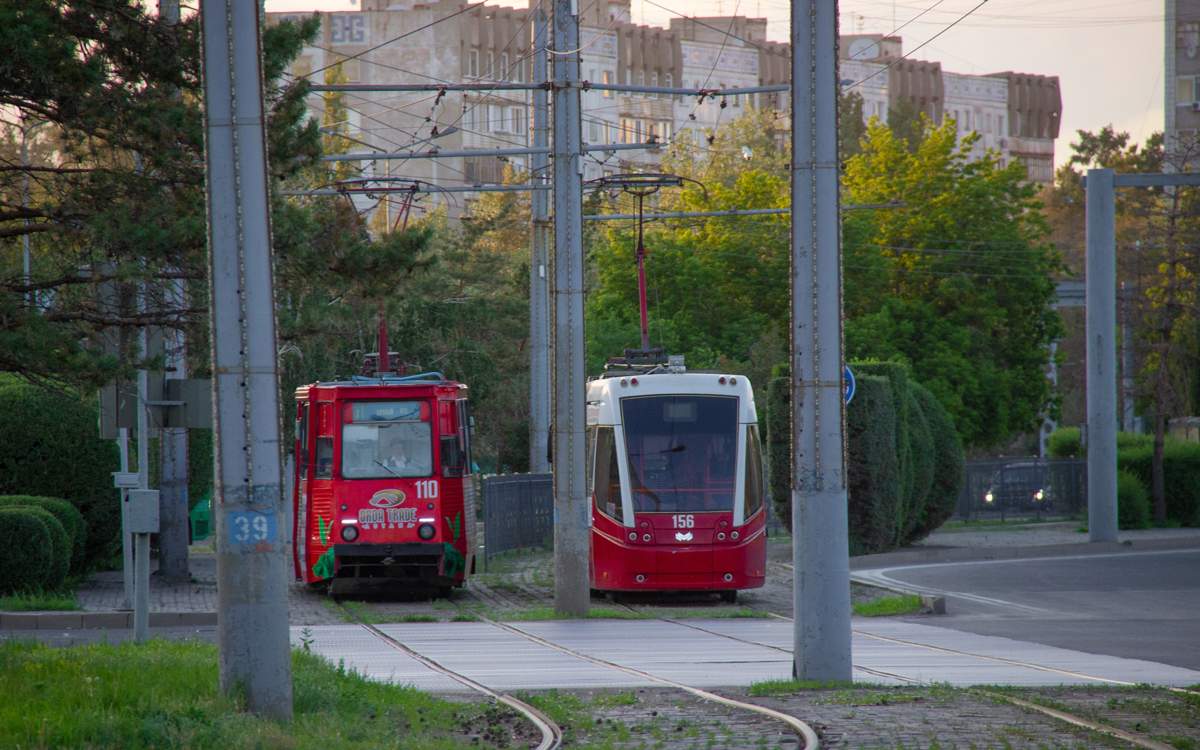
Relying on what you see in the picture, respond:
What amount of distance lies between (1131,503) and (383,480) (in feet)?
70.8

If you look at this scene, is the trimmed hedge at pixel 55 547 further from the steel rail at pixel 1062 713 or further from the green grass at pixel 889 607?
the steel rail at pixel 1062 713

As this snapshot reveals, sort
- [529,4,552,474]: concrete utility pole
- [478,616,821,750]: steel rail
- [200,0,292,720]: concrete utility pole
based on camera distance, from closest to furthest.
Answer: [478,616,821,750]: steel rail < [200,0,292,720]: concrete utility pole < [529,4,552,474]: concrete utility pole

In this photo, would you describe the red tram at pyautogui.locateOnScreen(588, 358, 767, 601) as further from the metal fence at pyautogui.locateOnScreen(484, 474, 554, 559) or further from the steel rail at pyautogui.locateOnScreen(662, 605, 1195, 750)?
the steel rail at pyautogui.locateOnScreen(662, 605, 1195, 750)

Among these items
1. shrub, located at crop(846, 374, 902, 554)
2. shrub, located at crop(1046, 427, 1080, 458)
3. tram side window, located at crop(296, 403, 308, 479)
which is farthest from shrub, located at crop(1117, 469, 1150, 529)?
tram side window, located at crop(296, 403, 308, 479)

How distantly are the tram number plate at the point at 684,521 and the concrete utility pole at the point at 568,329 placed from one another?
1.82 meters

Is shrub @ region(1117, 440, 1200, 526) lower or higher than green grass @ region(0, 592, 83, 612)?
lower

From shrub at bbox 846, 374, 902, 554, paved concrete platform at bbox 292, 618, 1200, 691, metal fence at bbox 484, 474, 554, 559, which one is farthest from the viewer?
metal fence at bbox 484, 474, 554, 559

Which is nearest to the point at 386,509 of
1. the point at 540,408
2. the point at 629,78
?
the point at 540,408

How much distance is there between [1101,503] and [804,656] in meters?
22.3

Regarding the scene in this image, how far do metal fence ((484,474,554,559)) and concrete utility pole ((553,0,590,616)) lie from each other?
9.31m

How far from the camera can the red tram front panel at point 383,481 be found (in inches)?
971

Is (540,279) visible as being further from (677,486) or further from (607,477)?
(677,486)

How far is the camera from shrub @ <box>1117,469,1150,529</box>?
40156mm

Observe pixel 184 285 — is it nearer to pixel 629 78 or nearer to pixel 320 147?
pixel 320 147
